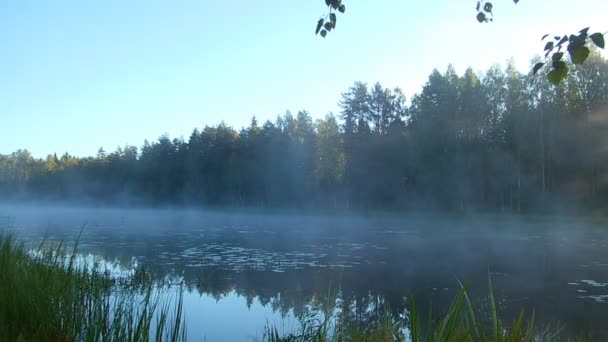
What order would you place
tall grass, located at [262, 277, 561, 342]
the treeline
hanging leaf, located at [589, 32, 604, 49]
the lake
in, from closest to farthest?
hanging leaf, located at [589, 32, 604, 49] → tall grass, located at [262, 277, 561, 342] → the lake → the treeline

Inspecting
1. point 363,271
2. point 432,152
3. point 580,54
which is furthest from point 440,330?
point 432,152

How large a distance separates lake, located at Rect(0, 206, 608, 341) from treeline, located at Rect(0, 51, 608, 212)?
946cm

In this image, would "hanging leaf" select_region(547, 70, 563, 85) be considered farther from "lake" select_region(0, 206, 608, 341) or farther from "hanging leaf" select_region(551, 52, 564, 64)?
"lake" select_region(0, 206, 608, 341)

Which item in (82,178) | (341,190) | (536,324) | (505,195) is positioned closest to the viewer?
(536,324)

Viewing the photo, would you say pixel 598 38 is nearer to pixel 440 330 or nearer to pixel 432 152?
pixel 440 330

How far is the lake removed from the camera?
8.68 meters

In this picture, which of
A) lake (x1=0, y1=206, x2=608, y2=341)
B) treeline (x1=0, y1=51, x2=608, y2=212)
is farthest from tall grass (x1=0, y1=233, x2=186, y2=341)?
treeline (x1=0, y1=51, x2=608, y2=212)

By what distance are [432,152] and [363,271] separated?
29200mm

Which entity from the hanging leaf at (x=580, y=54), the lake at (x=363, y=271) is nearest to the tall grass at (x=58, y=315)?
the lake at (x=363, y=271)

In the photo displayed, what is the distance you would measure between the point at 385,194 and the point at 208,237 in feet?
84.6

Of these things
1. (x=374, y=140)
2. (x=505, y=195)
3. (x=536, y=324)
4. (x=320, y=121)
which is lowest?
(x=536, y=324)

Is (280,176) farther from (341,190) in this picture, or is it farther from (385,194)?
(385,194)

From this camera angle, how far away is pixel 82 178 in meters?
91.1

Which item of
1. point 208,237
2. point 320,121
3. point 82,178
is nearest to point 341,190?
point 320,121
